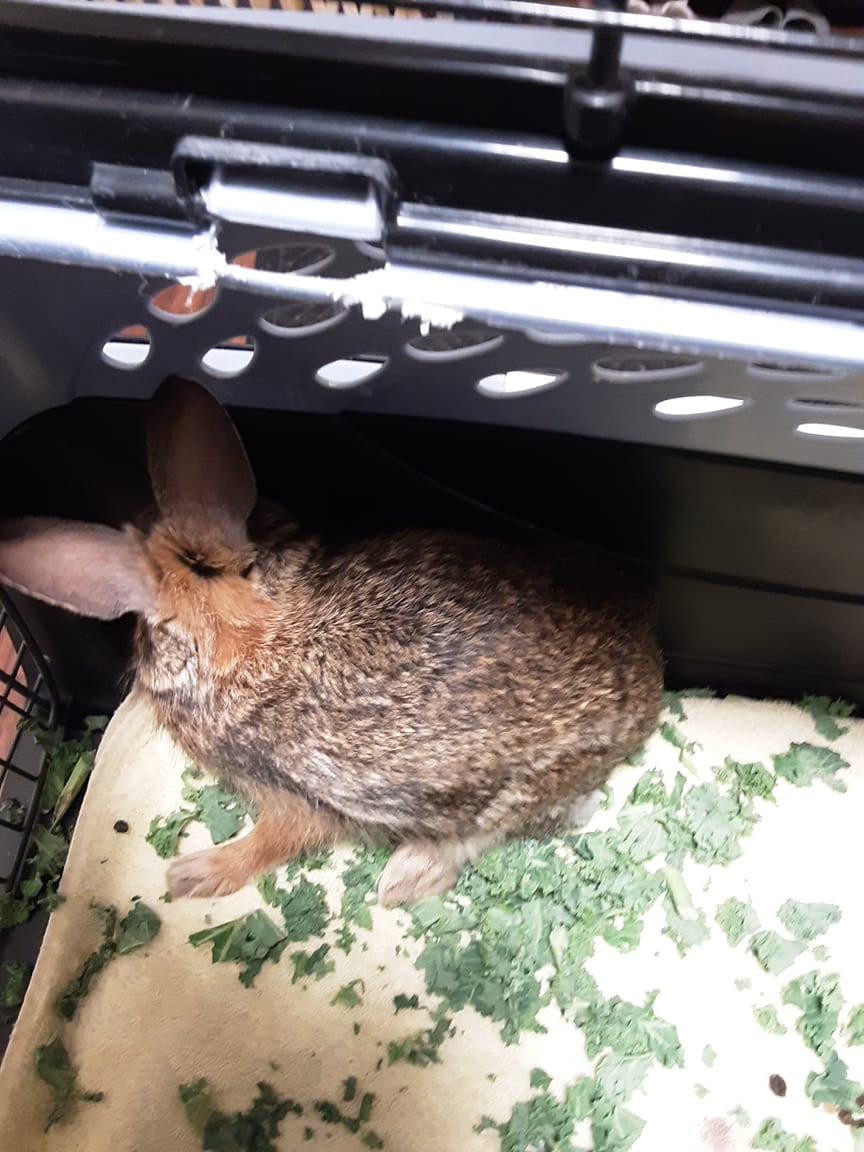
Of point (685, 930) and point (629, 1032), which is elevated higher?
point (685, 930)

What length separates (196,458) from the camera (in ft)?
4.60

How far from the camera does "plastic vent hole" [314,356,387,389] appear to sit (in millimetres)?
1411

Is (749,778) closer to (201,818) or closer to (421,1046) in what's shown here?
(421,1046)

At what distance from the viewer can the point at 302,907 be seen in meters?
1.79

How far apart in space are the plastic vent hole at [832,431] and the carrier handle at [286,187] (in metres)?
0.66

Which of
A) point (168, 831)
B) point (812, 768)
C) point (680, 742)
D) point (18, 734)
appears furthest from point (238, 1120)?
point (812, 768)

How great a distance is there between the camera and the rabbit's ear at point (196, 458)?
1.34 meters

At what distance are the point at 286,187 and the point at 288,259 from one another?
255 millimetres

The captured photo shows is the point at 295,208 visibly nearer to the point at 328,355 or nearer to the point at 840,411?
the point at 328,355

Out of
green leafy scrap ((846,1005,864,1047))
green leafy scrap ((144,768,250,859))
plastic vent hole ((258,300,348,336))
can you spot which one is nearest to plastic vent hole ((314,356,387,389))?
plastic vent hole ((258,300,348,336))

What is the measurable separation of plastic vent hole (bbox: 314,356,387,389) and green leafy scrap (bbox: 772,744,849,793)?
113 centimetres

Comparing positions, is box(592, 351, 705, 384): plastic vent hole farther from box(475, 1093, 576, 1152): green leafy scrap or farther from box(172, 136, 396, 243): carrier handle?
box(475, 1093, 576, 1152): green leafy scrap

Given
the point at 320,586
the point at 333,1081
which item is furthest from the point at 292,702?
the point at 333,1081

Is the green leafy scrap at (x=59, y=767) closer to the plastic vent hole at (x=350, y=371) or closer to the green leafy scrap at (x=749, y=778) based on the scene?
the plastic vent hole at (x=350, y=371)
